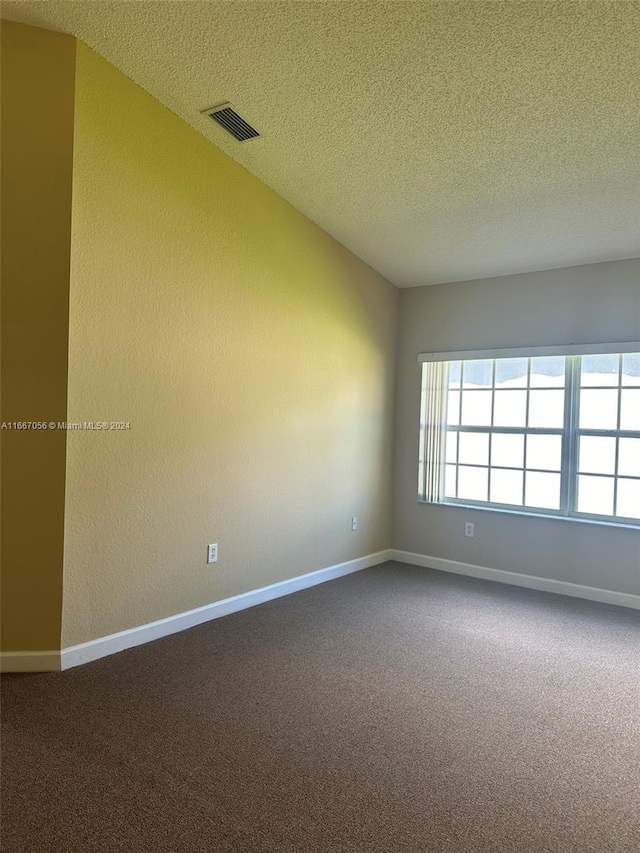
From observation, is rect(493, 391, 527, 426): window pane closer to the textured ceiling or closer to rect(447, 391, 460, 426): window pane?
rect(447, 391, 460, 426): window pane

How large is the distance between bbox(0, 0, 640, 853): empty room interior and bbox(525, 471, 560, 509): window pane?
24mm

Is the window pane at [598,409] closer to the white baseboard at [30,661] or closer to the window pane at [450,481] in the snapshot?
the window pane at [450,481]

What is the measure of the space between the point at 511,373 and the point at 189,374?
108 inches

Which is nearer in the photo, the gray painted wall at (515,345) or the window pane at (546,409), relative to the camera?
the gray painted wall at (515,345)

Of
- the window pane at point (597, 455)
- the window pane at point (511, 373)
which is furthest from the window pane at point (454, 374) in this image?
the window pane at point (597, 455)

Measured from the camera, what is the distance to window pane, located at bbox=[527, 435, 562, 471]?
4.32 metres

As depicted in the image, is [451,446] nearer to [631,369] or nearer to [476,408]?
[476,408]

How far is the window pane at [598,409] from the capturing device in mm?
4066

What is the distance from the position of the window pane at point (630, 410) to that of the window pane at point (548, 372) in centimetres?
46

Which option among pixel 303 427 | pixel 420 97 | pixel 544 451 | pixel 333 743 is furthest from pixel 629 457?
pixel 333 743

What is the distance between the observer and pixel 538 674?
2816 millimetres

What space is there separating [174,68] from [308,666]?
3.15 m

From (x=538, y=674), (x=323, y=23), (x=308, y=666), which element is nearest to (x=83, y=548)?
(x=308, y=666)

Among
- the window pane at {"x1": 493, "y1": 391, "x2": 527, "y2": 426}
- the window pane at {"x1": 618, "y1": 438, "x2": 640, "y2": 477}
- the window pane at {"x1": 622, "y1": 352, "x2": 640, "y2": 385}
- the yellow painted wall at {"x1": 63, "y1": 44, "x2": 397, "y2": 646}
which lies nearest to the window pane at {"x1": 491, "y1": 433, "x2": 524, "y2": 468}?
the window pane at {"x1": 493, "y1": 391, "x2": 527, "y2": 426}
